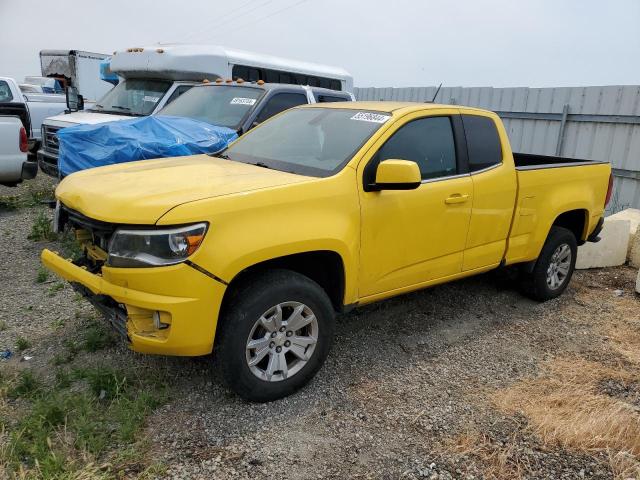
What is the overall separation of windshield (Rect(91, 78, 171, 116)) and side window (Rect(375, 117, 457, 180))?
5504 millimetres

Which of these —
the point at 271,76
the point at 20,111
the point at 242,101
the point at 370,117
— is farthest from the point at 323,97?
the point at 20,111

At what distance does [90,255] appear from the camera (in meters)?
3.45

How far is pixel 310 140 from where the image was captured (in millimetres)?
3893

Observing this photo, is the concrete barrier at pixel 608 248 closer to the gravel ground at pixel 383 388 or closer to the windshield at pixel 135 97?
the gravel ground at pixel 383 388

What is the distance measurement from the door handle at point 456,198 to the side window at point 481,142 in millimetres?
304

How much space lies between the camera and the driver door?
3484mm

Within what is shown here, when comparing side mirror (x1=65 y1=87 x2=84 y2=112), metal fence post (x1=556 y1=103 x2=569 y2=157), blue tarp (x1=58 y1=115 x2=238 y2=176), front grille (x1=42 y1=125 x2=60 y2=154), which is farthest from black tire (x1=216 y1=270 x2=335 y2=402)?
side mirror (x1=65 y1=87 x2=84 y2=112)

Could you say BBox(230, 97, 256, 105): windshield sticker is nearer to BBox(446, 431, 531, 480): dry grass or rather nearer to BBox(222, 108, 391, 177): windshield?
BBox(222, 108, 391, 177): windshield

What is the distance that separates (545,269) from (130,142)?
4.31 meters

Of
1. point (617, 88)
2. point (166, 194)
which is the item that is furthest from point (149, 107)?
point (617, 88)

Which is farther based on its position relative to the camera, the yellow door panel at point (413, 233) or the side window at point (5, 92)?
the side window at point (5, 92)

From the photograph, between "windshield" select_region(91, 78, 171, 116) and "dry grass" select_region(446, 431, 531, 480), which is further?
"windshield" select_region(91, 78, 171, 116)

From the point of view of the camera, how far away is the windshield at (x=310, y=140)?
3568 mm

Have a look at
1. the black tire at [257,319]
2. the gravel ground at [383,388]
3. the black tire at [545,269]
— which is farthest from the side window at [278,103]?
the black tire at [257,319]
